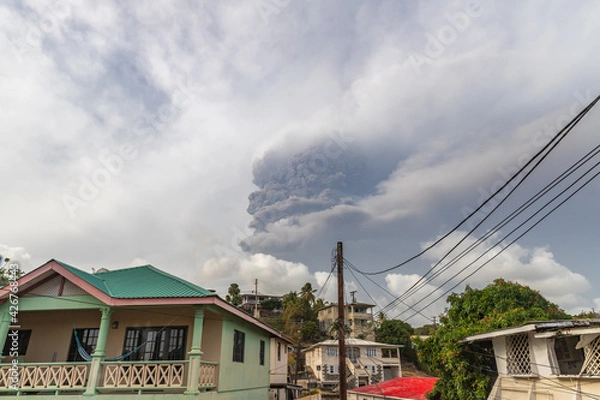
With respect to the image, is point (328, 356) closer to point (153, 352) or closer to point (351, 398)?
point (351, 398)

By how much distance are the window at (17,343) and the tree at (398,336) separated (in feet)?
170

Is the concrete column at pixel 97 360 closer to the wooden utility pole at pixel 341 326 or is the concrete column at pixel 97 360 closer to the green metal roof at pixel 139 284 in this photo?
the green metal roof at pixel 139 284

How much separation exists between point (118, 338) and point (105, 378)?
2164 millimetres

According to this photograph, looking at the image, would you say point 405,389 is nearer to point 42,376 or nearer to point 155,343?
point 155,343

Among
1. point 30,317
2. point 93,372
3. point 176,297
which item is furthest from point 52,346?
point 176,297

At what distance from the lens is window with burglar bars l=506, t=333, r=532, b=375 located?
11112mm

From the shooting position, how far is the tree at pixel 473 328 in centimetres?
1355

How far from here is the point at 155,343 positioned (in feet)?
44.3

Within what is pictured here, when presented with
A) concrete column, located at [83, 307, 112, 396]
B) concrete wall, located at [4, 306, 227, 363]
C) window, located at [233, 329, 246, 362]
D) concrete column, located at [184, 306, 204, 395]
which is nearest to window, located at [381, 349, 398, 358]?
window, located at [233, 329, 246, 362]

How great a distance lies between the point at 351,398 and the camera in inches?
1036

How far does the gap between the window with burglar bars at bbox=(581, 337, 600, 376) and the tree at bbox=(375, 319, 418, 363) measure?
2005 inches

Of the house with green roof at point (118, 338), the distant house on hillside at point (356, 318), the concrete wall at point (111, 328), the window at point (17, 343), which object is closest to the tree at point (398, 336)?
the distant house on hillside at point (356, 318)

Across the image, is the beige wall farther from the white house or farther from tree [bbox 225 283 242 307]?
tree [bbox 225 283 242 307]

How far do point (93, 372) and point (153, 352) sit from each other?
218 cm
